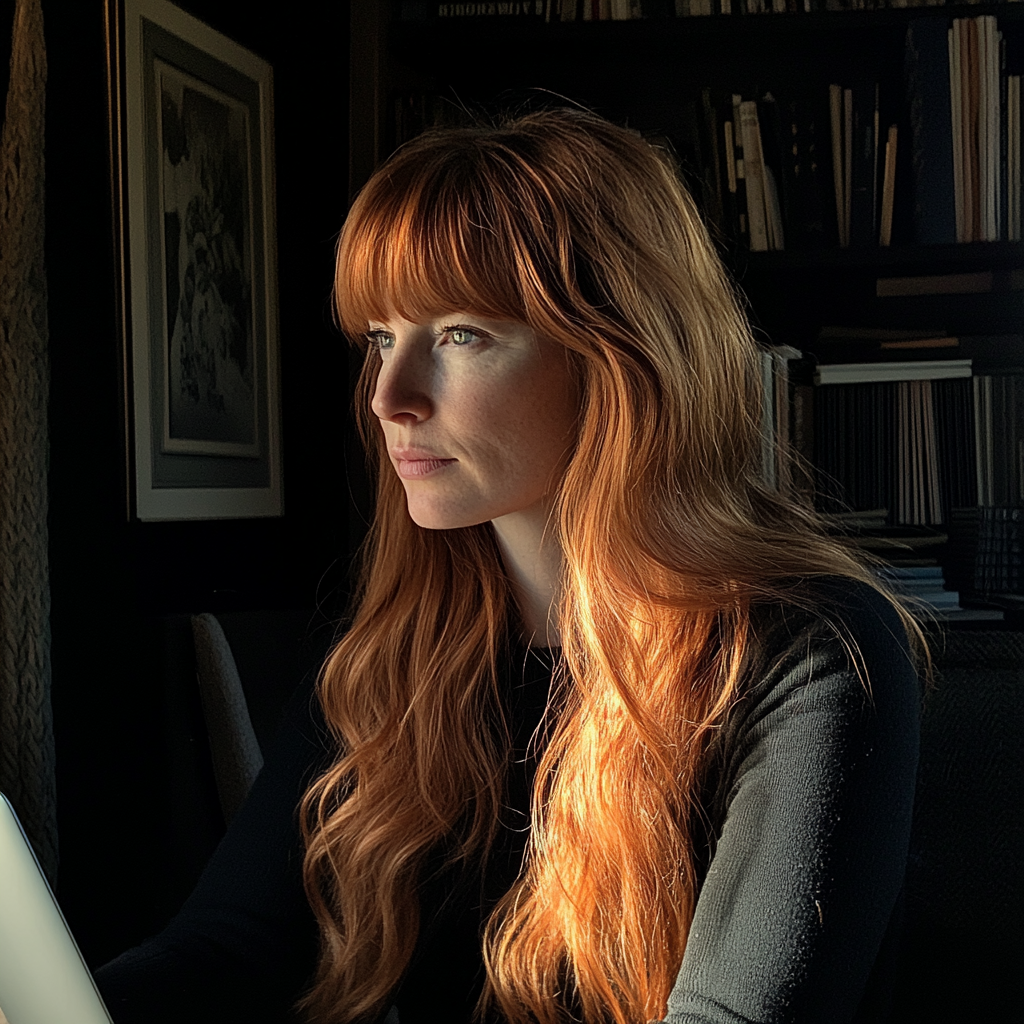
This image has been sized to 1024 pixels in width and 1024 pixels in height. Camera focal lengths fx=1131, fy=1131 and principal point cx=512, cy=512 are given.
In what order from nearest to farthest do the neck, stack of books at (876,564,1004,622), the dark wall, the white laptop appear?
1. the white laptop
2. the neck
3. the dark wall
4. stack of books at (876,564,1004,622)

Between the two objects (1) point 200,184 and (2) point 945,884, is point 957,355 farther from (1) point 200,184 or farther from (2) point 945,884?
(1) point 200,184

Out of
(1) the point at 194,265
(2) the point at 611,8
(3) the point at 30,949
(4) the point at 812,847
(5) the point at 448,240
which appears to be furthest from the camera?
(2) the point at 611,8

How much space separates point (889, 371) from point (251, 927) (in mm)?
1281

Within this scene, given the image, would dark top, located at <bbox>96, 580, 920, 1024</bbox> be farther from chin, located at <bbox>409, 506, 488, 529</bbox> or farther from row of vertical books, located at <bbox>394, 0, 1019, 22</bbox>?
row of vertical books, located at <bbox>394, 0, 1019, 22</bbox>

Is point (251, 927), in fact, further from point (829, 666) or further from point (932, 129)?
point (932, 129)

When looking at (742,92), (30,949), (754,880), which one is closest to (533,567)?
(754,880)

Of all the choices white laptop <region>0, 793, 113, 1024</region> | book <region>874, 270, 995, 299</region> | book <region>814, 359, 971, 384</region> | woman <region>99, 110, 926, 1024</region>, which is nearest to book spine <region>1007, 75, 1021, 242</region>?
book <region>874, 270, 995, 299</region>

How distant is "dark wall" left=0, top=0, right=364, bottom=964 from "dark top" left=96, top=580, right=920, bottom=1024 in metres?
0.31

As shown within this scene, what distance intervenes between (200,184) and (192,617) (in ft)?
1.89

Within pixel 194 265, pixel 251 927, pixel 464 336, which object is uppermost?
pixel 194 265

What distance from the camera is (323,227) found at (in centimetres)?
188

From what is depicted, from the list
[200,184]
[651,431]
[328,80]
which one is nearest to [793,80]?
[328,80]

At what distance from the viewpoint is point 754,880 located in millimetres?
849

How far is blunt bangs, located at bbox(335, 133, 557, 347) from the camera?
37.7 inches
